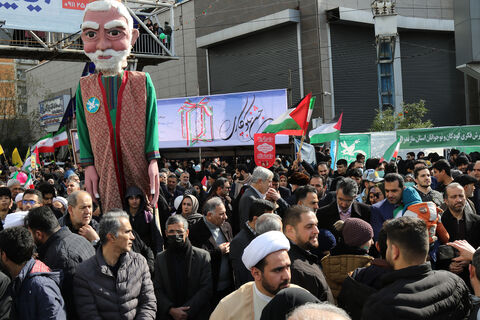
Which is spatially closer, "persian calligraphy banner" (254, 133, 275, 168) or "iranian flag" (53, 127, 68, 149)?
"persian calligraphy banner" (254, 133, 275, 168)

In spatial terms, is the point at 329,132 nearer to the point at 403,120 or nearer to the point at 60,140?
the point at 60,140

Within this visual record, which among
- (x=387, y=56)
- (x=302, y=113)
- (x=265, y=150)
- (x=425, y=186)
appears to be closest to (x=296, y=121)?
(x=302, y=113)

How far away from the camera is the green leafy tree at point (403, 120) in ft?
80.2

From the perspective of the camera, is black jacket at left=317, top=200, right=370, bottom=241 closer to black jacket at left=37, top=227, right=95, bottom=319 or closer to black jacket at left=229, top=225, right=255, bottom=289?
black jacket at left=229, top=225, right=255, bottom=289

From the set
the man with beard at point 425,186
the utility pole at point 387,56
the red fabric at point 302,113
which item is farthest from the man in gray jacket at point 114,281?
the utility pole at point 387,56

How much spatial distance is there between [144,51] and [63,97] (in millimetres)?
25733

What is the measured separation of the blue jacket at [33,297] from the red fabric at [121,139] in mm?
1798

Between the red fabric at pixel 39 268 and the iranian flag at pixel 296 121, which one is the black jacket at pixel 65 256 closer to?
the red fabric at pixel 39 268

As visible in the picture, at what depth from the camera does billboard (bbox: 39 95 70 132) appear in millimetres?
41312

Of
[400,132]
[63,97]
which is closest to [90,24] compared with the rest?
[400,132]

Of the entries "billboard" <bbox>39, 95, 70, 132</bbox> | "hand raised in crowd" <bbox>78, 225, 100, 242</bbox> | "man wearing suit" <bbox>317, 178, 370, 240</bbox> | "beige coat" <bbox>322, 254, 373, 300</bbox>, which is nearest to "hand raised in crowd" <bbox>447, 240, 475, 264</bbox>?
"beige coat" <bbox>322, 254, 373, 300</bbox>

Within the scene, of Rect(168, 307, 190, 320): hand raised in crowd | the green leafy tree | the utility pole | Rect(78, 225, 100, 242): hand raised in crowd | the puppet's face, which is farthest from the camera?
the utility pole

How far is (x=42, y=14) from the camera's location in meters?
14.9

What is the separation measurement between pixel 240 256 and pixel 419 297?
194 centimetres
